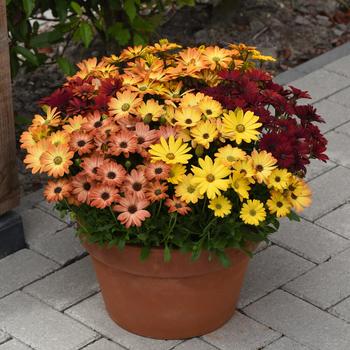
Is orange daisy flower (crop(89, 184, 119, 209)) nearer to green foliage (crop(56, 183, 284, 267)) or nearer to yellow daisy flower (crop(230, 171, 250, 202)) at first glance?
green foliage (crop(56, 183, 284, 267))

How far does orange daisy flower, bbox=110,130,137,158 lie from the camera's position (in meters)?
3.55

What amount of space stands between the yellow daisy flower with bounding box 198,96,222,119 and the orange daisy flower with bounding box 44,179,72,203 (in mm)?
501

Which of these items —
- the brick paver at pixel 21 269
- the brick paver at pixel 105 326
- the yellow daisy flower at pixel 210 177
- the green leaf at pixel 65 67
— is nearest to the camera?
the yellow daisy flower at pixel 210 177

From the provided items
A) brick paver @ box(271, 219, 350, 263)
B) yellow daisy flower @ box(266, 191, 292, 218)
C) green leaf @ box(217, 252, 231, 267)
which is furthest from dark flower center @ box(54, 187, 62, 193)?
brick paver @ box(271, 219, 350, 263)

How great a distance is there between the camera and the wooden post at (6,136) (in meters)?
4.10

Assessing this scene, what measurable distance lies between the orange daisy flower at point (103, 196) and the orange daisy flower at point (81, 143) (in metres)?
0.14

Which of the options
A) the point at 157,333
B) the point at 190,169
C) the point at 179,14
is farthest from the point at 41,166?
the point at 179,14

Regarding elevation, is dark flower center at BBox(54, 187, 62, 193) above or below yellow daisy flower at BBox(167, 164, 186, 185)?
below

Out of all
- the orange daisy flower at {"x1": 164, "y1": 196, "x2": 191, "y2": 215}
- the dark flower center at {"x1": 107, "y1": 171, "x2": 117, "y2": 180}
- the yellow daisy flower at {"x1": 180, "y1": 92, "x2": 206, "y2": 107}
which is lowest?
the orange daisy flower at {"x1": 164, "y1": 196, "x2": 191, "y2": 215}

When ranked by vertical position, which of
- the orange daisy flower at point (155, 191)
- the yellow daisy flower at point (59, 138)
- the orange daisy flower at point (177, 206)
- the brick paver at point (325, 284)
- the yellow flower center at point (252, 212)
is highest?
the yellow daisy flower at point (59, 138)

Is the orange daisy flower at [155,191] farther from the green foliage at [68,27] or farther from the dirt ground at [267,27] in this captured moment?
the dirt ground at [267,27]

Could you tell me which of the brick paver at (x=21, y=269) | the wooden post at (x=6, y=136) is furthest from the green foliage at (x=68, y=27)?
the brick paver at (x=21, y=269)

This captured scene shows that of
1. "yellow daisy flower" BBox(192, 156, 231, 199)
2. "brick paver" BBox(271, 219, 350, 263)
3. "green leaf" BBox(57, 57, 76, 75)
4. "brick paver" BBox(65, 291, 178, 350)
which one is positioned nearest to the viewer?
"yellow daisy flower" BBox(192, 156, 231, 199)

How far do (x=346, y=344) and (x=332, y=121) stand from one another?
1.78m
